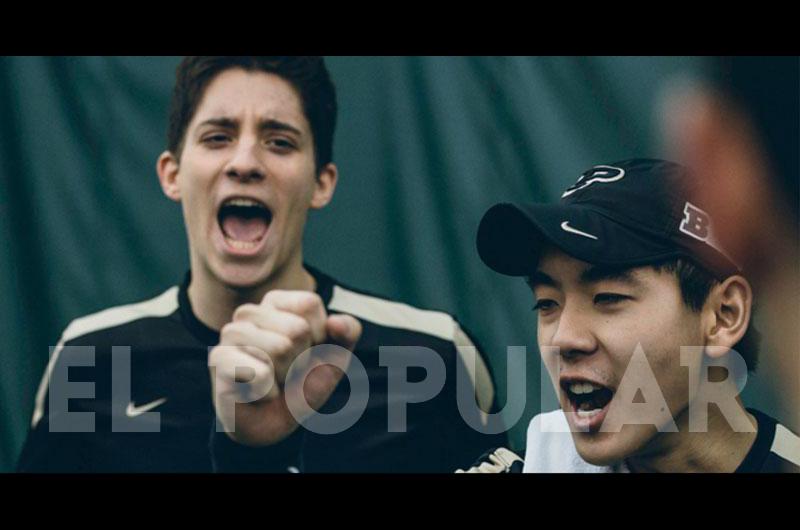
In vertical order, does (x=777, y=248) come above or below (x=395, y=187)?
below

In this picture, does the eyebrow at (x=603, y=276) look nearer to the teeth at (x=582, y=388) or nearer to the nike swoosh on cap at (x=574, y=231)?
the nike swoosh on cap at (x=574, y=231)

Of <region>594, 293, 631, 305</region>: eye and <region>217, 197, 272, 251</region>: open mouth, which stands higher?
<region>217, 197, 272, 251</region>: open mouth

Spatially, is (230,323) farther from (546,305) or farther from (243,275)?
(546,305)

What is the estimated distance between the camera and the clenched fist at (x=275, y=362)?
1.69 metres

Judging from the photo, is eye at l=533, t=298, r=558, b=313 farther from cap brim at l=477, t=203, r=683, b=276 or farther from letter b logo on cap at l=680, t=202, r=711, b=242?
letter b logo on cap at l=680, t=202, r=711, b=242

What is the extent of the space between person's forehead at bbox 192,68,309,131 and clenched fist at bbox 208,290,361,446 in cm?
36

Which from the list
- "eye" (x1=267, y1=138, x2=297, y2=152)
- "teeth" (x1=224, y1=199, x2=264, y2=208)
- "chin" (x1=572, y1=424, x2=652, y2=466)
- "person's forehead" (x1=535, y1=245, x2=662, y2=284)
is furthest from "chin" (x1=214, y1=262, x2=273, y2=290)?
"chin" (x1=572, y1=424, x2=652, y2=466)

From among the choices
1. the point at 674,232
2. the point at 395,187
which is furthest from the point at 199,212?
the point at 674,232

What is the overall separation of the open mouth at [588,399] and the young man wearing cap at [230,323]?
22cm

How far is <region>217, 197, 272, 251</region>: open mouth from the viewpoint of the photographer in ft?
6.24

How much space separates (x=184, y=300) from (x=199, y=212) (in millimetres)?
175

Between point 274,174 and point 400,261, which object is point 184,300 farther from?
point 400,261
